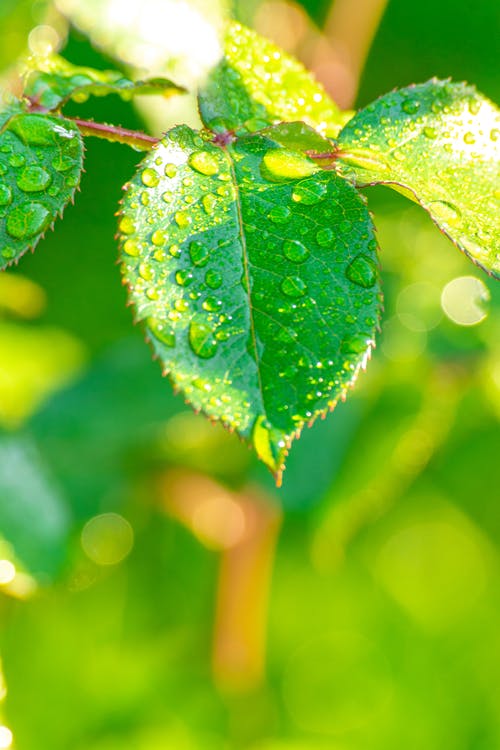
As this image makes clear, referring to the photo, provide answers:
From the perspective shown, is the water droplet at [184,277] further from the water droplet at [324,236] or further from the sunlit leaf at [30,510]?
the sunlit leaf at [30,510]

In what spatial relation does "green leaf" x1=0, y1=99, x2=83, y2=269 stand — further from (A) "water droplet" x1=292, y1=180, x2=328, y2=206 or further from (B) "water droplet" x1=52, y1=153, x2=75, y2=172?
(A) "water droplet" x1=292, y1=180, x2=328, y2=206

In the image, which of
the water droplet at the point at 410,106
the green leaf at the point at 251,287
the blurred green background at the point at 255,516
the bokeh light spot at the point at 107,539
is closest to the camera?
the green leaf at the point at 251,287

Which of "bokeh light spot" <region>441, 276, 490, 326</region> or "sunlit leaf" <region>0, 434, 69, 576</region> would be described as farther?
"bokeh light spot" <region>441, 276, 490, 326</region>

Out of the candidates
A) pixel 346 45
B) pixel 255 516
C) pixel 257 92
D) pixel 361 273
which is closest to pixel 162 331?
pixel 361 273

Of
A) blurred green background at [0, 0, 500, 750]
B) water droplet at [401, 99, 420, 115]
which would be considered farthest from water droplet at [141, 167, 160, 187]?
blurred green background at [0, 0, 500, 750]

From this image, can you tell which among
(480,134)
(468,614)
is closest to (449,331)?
(468,614)

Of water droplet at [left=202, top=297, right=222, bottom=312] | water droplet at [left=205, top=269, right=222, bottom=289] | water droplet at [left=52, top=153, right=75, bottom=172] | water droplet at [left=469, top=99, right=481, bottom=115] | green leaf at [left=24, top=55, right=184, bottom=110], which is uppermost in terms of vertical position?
water droplet at [left=469, top=99, right=481, bottom=115]

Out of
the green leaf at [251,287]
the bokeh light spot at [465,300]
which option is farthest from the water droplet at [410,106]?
the bokeh light spot at [465,300]
